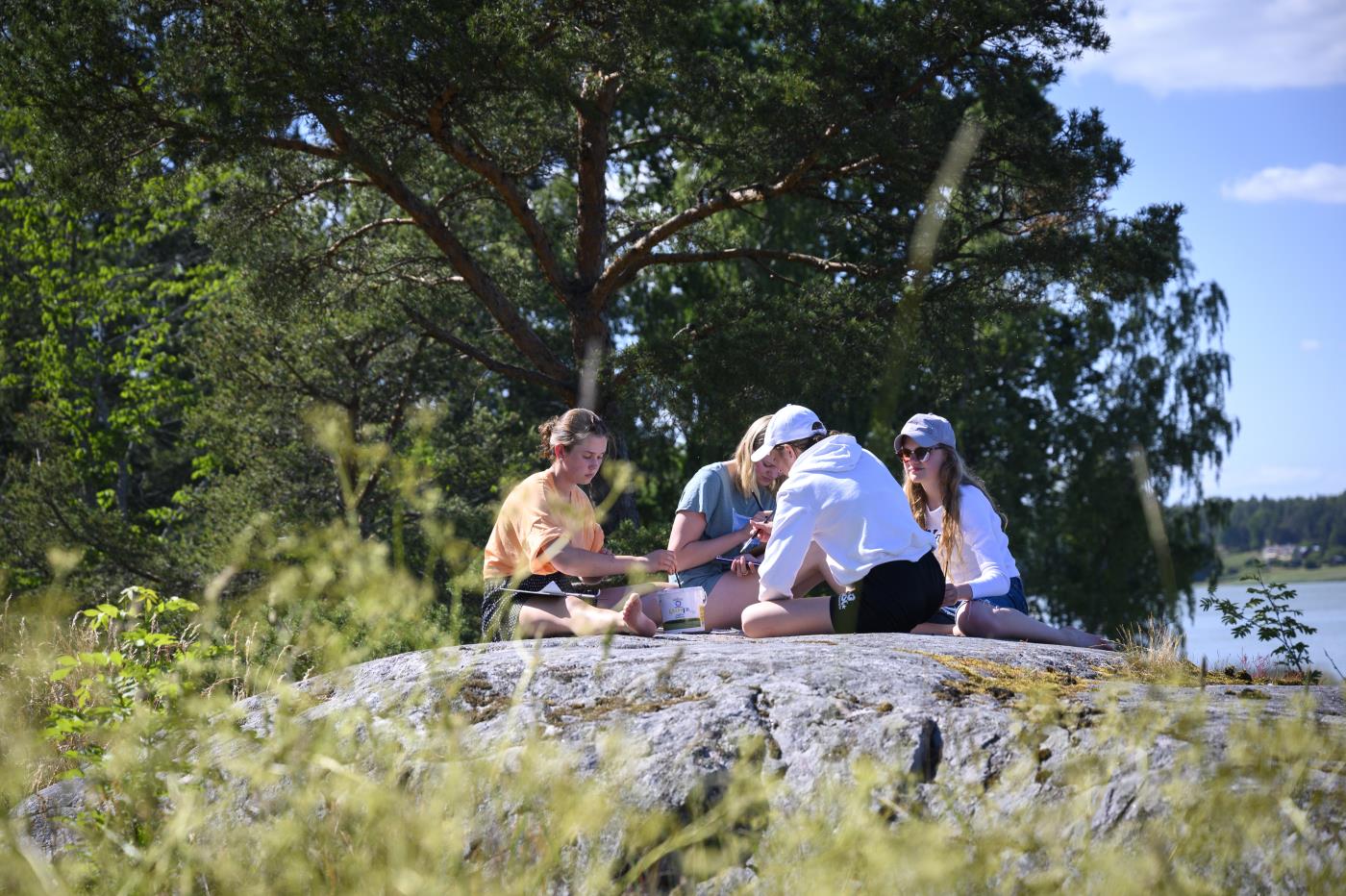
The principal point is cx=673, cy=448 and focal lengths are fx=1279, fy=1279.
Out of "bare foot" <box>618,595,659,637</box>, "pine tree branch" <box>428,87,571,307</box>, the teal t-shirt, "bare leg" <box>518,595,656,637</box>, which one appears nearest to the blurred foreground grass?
"bare leg" <box>518,595,656,637</box>

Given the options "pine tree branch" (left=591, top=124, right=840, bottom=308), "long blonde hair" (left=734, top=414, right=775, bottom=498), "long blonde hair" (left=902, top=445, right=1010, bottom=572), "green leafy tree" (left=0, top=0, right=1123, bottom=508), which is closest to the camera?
"long blonde hair" (left=734, top=414, right=775, bottom=498)

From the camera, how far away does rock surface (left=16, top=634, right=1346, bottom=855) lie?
2.83m

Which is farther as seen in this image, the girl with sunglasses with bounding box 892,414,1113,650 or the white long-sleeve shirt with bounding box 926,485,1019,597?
the white long-sleeve shirt with bounding box 926,485,1019,597

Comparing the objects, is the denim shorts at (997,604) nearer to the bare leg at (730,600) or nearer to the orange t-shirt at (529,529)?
the bare leg at (730,600)

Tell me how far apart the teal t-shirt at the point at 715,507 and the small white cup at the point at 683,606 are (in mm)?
149

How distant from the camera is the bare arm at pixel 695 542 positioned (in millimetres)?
5477

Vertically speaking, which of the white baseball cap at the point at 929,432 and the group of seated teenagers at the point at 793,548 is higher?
the white baseball cap at the point at 929,432

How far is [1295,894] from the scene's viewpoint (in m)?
2.24

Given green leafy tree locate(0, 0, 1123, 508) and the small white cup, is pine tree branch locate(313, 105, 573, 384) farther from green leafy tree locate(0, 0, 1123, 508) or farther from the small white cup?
the small white cup

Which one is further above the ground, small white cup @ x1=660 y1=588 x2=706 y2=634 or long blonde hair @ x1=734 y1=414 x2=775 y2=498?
long blonde hair @ x1=734 y1=414 x2=775 y2=498

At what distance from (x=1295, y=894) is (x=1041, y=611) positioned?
20958mm

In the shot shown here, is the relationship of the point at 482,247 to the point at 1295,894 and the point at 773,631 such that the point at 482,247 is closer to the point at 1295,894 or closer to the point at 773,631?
the point at 773,631

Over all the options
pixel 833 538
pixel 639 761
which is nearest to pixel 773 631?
A: pixel 833 538

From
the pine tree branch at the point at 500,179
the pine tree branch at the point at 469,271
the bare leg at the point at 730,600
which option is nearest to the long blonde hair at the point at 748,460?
the bare leg at the point at 730,600
